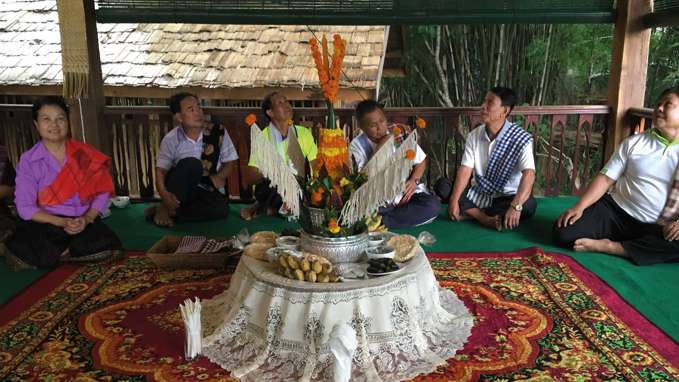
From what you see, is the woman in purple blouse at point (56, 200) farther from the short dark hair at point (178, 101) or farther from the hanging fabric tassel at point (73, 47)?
the hanging fabric tassel at point (73, 47)

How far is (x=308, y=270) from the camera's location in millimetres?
2348

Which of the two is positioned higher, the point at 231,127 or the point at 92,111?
the point at 92,111

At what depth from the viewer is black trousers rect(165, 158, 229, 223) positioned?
14.8ft

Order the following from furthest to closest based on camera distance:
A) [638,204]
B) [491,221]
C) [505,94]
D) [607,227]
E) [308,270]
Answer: [491,221], [505,94], [607,227], [638,204], [308,270]

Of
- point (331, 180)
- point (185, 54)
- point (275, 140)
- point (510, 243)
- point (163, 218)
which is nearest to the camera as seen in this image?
point (331, 180)

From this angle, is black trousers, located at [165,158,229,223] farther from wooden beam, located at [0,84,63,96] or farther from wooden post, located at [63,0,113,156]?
wooden beam, located at [0,84,63,96]

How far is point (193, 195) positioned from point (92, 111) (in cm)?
143

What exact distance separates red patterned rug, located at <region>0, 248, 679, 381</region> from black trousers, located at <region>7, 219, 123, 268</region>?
128mm

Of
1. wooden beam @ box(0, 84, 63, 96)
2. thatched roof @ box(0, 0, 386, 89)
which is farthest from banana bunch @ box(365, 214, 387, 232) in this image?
wooden beam @ box(0, 84, 63, 96)

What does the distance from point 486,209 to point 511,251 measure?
0.73 meters

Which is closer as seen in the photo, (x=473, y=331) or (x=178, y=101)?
(x=473, y=331)

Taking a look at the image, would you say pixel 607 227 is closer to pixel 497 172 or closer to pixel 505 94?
pixel 497 172

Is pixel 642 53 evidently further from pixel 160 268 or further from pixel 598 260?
pixel 160 268

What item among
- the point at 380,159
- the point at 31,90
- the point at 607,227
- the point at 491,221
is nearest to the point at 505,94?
the point at 491,221
